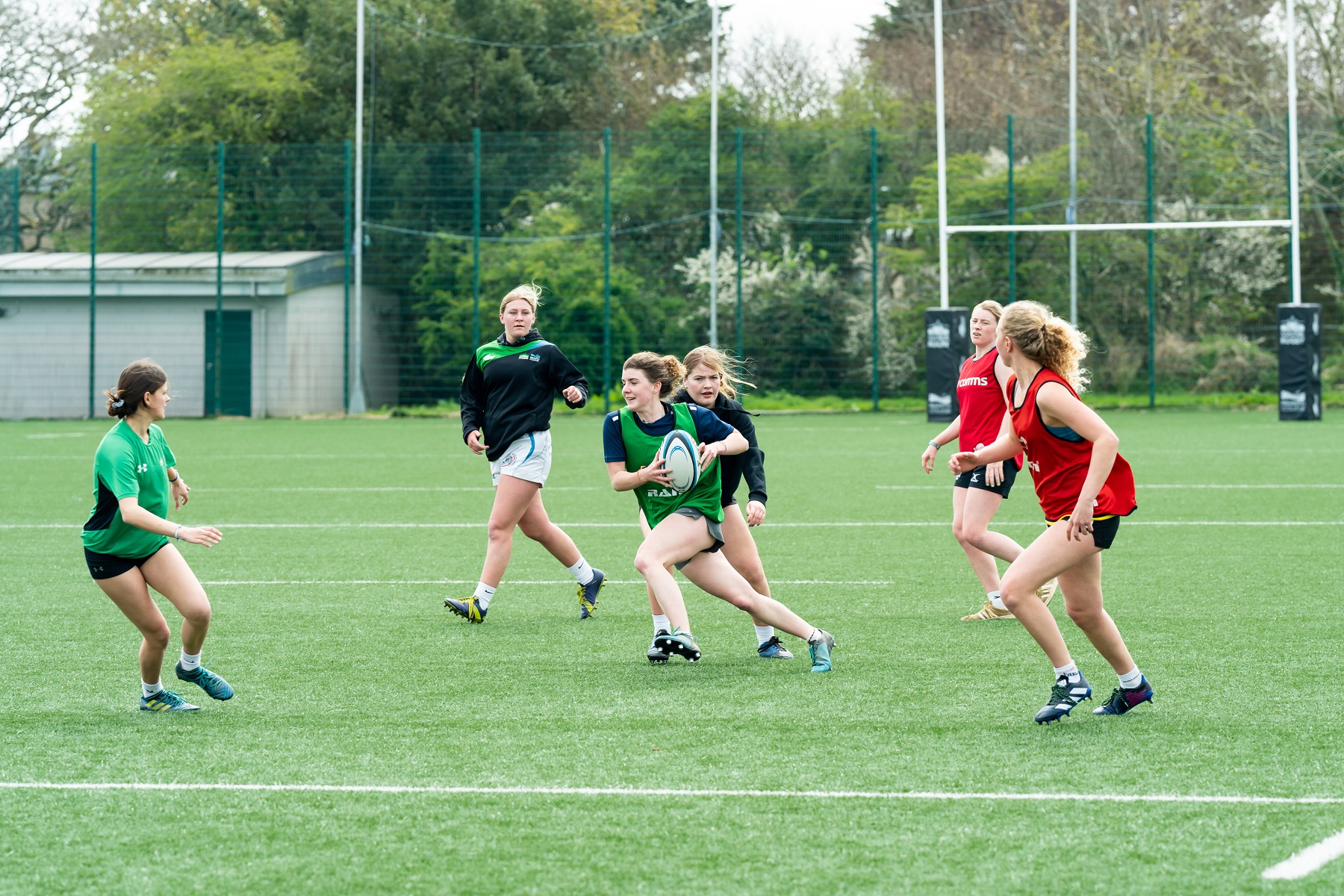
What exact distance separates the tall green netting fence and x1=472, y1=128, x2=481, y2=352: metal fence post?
0.31 ft

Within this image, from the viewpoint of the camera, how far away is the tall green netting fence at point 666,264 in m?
28.7

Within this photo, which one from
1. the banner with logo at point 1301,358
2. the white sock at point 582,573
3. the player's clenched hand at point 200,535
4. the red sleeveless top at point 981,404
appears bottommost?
the white sock at point 582,573

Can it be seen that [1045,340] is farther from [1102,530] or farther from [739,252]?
[739,252]

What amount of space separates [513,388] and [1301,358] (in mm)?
18604

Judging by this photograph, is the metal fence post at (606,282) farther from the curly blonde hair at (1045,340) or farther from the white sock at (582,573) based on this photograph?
the curly blonde hair at (1045,340)

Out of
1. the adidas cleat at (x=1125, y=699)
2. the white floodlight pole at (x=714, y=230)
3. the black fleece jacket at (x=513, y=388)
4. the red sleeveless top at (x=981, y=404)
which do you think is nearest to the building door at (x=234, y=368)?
the white floodlight pole at (x=714, y=230)

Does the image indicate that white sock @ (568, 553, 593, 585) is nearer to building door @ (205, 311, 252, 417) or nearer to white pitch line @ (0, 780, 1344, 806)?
white pitch line @ (0, 780, 1344, 806)

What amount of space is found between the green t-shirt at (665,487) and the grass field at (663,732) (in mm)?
708

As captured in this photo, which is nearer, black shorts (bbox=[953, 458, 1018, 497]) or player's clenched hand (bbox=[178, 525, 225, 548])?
player's clenched hand (bbox=[178, 525, 225, 548])

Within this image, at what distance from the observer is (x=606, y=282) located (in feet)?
94.1

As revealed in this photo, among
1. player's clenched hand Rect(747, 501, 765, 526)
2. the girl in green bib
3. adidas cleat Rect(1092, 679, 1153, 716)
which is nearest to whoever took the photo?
adidas cleat Rect(1092, 679, 1153, 716)

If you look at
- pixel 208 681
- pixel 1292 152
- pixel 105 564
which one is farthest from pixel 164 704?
pixel 1292 152

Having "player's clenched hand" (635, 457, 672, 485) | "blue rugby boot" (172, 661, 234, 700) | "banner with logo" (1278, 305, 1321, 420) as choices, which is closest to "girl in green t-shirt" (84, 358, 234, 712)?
"blue rugby boot" (172, 661, 234, 700)

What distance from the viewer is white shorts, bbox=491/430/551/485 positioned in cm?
813
